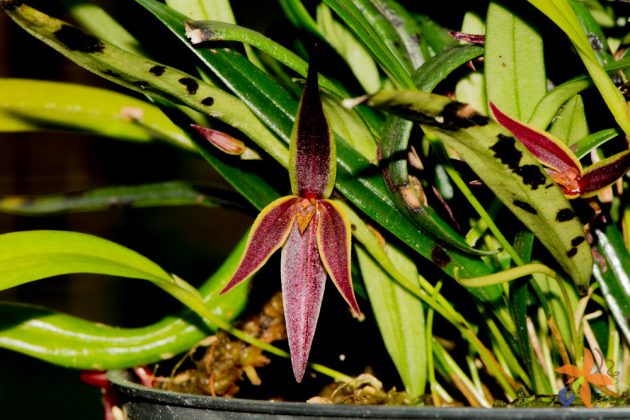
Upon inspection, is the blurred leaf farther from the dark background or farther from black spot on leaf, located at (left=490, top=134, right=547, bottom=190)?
the dark background

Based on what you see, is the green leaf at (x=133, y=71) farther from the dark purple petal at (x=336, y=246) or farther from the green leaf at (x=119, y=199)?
the green leaf at (x=119, y=199)

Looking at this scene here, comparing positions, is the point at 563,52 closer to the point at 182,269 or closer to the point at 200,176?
the point at 182,269

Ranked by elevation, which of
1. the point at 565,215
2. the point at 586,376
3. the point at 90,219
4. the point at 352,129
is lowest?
the point at 586,376

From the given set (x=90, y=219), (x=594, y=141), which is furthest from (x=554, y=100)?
(x=90, y=219)

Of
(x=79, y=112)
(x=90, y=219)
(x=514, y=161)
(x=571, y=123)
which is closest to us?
(x=514, y=161)

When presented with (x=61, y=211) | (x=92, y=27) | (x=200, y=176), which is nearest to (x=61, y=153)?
(x=200, y=176)

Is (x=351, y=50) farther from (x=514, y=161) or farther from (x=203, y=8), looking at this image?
(x=514, y=161)

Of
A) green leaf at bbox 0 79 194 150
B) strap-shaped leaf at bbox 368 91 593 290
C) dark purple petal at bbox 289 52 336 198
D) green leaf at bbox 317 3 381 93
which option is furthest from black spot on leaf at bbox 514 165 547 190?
green leaf at bbox 0 79 194 150

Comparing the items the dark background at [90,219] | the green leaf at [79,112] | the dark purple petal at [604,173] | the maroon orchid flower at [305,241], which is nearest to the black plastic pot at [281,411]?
the maroon orchid flower at [305,241]
